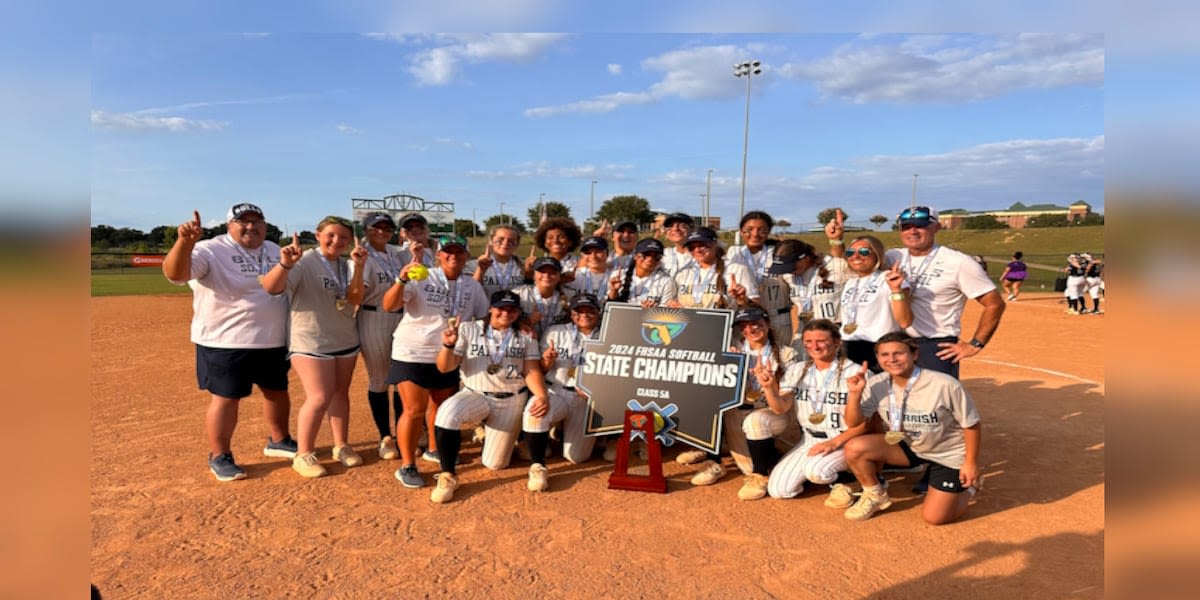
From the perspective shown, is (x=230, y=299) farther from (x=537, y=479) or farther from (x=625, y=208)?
(x=625, y=208)

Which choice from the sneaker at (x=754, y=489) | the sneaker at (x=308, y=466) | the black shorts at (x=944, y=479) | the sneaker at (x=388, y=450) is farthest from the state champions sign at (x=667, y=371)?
the sneaker at (x=308, y=466)

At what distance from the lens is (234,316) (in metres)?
5.21

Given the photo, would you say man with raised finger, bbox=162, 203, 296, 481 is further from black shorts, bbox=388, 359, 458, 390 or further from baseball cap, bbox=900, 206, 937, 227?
baseball cap, bbox=900, 206, 937, 227

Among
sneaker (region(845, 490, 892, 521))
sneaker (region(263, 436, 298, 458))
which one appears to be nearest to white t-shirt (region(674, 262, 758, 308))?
sneaker (region(845, 490, 892, 521))

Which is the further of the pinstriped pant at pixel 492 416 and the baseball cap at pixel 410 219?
the baseball cap at pixel 410 219

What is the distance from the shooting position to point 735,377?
5.51 meters

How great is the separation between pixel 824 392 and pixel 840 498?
83 centimetres

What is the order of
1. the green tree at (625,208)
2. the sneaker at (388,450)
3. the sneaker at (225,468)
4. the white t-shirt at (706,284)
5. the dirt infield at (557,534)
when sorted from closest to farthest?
the dirt infield at (557,534) → the sneaker at (225,468) → the white t-shirt at (706,284) → the sneaker at (388,450) → the green tree at (625,208)

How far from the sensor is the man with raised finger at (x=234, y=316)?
203 inches

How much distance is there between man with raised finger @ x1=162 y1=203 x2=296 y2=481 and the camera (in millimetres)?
5156

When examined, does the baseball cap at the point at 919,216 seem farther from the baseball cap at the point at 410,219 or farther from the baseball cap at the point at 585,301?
the baseball cap at the point at 410,219

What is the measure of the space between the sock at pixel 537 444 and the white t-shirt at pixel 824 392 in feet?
6.91
